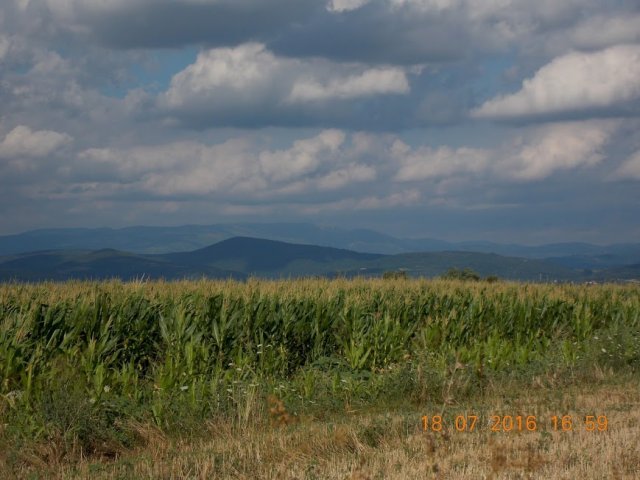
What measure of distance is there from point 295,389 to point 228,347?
3333mm

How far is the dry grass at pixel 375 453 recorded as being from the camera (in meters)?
7.05

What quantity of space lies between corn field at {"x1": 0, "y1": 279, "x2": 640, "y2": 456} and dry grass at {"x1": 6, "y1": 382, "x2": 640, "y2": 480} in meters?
1.05

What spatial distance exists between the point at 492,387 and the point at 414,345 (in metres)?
5.24

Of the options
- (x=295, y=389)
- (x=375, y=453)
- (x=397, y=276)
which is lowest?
(x=295, y=389)

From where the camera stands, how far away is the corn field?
1114 centimetres

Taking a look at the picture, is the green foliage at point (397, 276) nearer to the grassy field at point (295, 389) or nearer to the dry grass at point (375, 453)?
the grassy field at point (295, 389)

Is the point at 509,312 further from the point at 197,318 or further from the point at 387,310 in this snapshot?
A: the point at 197,318
